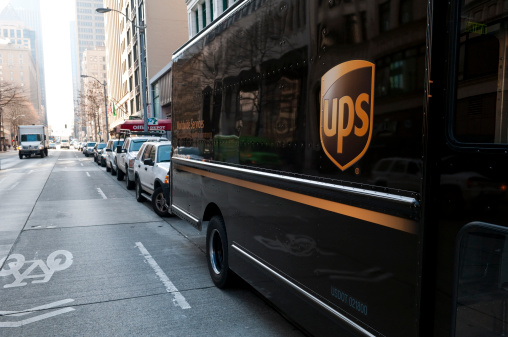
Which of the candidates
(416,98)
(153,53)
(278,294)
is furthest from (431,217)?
(153,53)

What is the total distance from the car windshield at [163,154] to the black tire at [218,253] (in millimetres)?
5677

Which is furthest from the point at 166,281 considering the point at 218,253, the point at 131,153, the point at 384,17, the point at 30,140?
the point at 30,140

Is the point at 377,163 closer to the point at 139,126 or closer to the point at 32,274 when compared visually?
the point at 32,274

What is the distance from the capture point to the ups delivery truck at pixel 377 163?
1988mm

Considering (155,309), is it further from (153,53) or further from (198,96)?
(153,53)

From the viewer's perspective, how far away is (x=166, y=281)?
5.81m

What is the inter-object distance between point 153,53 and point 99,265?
40.6 meters

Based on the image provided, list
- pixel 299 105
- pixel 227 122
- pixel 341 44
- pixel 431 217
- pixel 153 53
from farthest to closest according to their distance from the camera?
pixel 153 53 < pixel 227 122 < pixel 299 105 < pixel 341 44 < pixel 431 217

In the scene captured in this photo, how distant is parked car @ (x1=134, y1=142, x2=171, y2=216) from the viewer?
10.4 meters

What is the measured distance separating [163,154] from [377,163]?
369 inches

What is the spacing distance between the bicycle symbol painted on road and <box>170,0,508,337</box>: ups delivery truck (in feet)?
11.3

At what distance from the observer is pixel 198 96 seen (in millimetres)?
6219

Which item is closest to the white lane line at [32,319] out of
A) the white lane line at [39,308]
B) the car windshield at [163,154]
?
the white lane line at [39,308]

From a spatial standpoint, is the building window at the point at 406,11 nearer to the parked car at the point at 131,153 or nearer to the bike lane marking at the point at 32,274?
the bike lane marking at the point at 32,274
